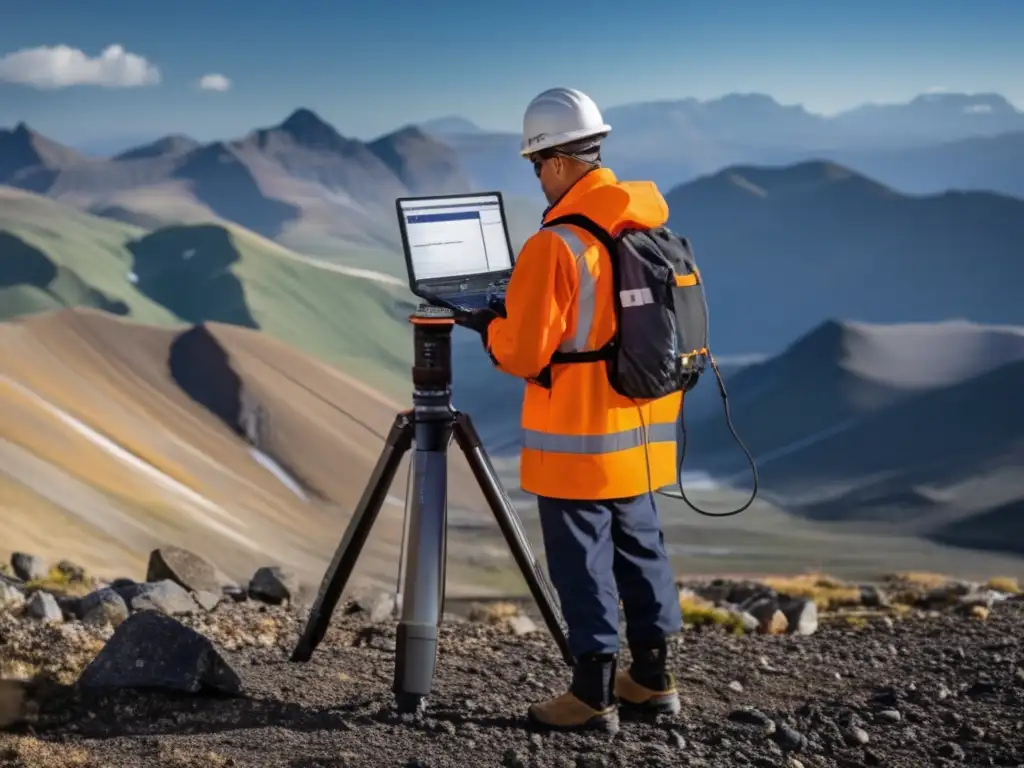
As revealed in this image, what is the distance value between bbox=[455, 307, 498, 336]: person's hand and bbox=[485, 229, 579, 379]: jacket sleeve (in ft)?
0.63

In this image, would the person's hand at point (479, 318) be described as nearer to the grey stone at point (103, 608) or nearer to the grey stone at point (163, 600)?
the grey stone at point (103, 608)

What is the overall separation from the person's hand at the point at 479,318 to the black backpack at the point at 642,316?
28 cm

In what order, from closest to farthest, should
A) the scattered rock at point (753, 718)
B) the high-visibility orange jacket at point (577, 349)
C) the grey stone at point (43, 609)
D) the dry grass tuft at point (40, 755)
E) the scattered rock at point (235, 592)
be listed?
the dry grass tuft at point (40, 755) < the high-visibility orange jacket at point (577, 349) < the scattered rock at point (753, 718) < the grey stone at point (43, 609) < the scattered rock at point (235, 592)

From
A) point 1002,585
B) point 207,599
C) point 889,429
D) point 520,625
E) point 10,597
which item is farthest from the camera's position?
point 889,429

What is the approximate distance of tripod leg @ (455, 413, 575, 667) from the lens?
4973 mm

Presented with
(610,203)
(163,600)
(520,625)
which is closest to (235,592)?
(163,600)

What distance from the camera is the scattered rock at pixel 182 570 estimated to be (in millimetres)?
8195

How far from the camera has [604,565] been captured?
4.50 metres

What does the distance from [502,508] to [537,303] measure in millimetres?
1228

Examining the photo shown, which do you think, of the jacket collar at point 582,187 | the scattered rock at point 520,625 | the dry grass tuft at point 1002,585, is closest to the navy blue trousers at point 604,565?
the jacket collar at point 582,187

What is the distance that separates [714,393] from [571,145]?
205 feet

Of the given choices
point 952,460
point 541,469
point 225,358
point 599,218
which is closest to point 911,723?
point 541,469

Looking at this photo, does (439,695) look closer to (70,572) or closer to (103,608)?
(103,608)

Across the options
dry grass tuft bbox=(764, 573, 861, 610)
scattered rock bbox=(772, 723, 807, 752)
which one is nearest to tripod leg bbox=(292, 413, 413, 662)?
scattered rock bbox=(772, 723, 807, 752)
